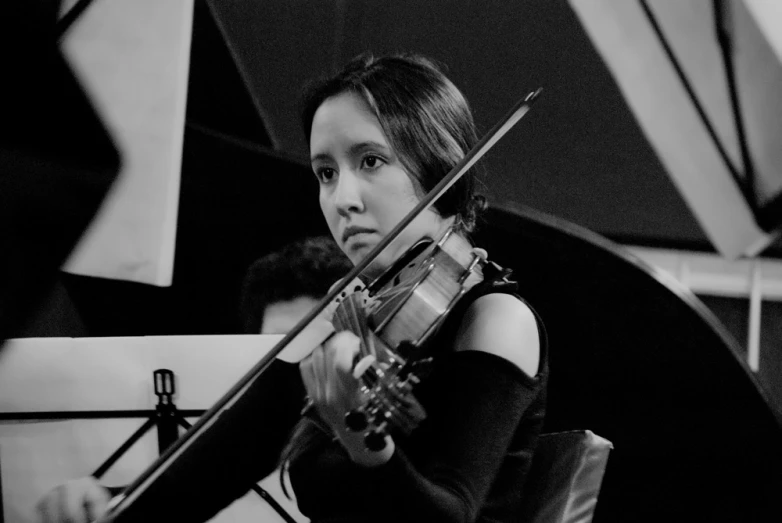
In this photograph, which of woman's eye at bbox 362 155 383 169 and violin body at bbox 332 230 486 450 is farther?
woman's eye at bbox 362 155 383 169

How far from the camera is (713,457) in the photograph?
1278 mm

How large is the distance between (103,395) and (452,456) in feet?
2.07

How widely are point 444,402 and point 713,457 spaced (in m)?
0.69

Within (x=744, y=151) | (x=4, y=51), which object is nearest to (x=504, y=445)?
(x=744, y=151)

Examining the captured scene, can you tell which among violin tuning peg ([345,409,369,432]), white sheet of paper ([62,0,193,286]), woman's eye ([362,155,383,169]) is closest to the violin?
violin tuning peg ([345,409,369,432])

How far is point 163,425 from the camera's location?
3.72 feet

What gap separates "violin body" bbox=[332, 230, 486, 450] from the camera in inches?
26.3

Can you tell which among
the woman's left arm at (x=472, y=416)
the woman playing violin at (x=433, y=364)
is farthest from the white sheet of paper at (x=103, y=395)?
the woman's left arm at (x=472, y=416)

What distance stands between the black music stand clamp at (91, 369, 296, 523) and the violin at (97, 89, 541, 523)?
122mm

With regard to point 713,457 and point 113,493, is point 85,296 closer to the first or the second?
point 113,493

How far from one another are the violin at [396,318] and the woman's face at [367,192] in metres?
0.04

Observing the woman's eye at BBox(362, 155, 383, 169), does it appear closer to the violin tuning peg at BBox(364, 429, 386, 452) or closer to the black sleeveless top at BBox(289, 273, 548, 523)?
the black sleeveless top at BBox(289, 273, 548, 523)

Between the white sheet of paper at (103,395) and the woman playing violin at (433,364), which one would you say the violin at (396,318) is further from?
the white sheet of paper at (103,395)

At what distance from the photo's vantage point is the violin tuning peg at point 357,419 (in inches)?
25.6
